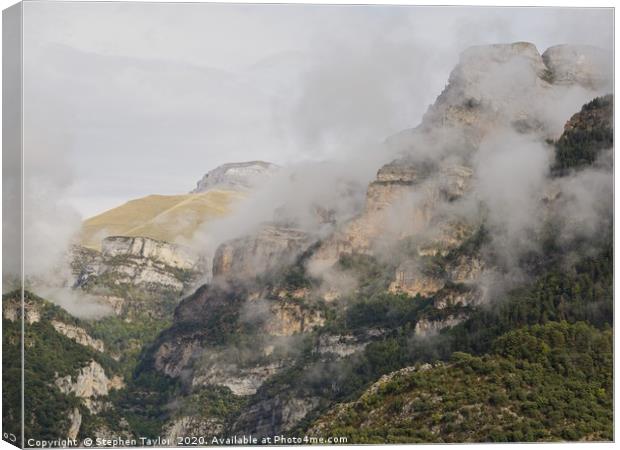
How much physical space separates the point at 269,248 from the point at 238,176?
24.0ft

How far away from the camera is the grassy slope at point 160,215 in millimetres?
39219

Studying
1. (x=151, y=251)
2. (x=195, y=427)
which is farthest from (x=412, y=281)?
(x=151, y=251)

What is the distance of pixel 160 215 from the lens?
4547 centimetres

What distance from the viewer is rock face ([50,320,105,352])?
120 feet

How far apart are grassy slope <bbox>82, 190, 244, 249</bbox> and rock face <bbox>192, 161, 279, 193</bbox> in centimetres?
42

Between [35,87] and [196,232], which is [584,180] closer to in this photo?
[35,87]

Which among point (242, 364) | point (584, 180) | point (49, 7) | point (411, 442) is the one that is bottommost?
point (411, 442)

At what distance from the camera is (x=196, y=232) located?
50.0 metres

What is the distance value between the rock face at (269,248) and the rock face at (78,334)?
19.0ft

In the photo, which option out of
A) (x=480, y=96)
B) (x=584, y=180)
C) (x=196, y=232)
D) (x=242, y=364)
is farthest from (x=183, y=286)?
(x=584, y=180)

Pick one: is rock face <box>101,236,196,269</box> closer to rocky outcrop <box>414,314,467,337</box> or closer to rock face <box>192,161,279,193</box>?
rock face <box>192,161,279,193</box>

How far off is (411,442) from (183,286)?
29.3 metres

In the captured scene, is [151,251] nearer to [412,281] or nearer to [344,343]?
[344,343]

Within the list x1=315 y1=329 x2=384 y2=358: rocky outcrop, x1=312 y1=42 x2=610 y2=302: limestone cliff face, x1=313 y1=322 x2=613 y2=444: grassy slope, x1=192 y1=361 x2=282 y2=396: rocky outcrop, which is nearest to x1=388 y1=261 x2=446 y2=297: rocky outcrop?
x1=312 y1=42 x2=610 y2=302: limestone cliff face
